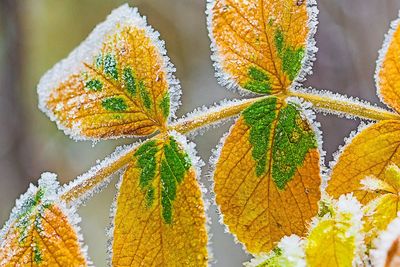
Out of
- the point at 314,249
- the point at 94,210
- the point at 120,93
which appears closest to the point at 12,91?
the point at 94,210

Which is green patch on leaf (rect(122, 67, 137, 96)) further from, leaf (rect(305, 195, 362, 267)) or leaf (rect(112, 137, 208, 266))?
leaf (rect(305, 195, 362, 267))

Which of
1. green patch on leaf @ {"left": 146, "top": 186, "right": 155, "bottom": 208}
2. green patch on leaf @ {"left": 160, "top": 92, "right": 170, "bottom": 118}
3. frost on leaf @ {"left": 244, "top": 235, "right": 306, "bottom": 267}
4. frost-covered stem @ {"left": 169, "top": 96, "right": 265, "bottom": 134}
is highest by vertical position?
green patch on leaf @ {"left": 160, "top": 92, "right": 170, "bottom": 118}

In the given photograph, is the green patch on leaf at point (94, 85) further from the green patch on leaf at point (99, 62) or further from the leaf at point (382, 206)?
the leaf at point (382, 206)

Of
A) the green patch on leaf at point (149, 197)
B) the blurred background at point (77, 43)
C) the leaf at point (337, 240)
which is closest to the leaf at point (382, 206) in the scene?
the leaf at point (337, 240)

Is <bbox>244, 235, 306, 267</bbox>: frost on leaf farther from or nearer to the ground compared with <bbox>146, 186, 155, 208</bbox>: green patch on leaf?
nearer to the ground

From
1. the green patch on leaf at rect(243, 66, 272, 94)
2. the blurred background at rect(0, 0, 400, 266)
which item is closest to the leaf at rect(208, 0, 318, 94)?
the green patch on leaf at rect(243, 66, 272, 94)

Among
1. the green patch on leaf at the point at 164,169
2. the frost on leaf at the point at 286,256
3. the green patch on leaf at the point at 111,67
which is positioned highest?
the green patch on leaf at the point at 111,67

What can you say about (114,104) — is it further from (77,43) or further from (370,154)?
(77,43)
